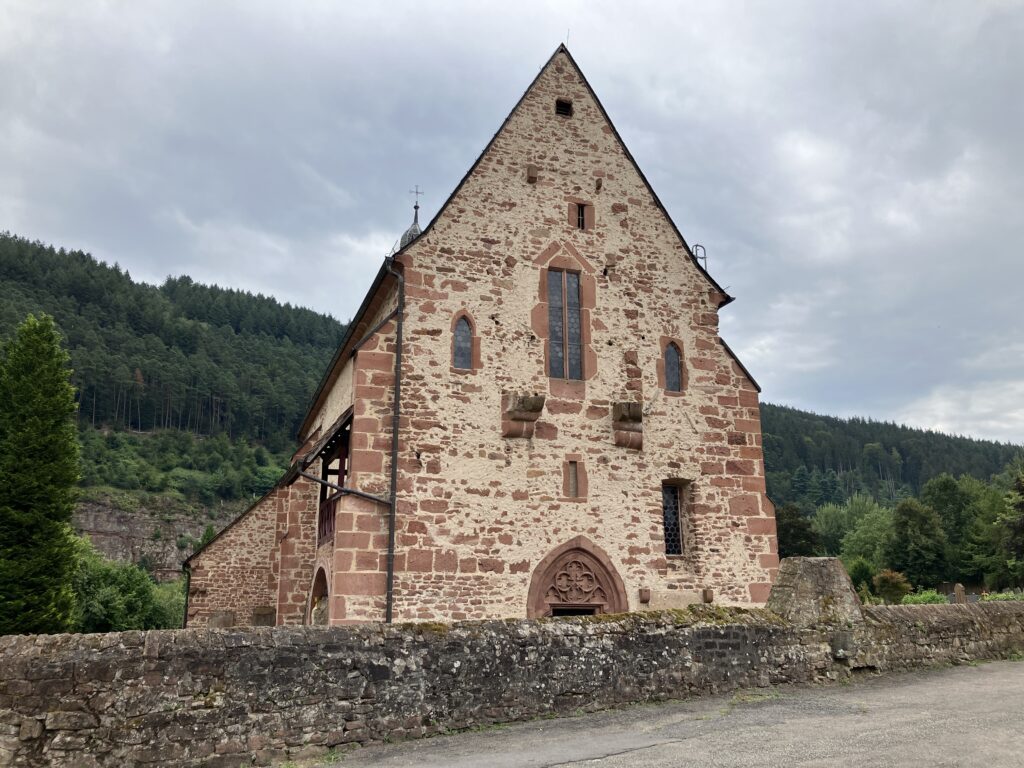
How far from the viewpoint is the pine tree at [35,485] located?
23.3 m

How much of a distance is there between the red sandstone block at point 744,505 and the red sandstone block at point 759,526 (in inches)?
5.8

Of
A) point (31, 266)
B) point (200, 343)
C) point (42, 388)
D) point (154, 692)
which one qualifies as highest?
point (31, 266)

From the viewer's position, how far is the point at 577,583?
15250mm

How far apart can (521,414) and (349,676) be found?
26.0 ft

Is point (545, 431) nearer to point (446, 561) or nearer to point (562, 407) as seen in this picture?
point (562, 407)

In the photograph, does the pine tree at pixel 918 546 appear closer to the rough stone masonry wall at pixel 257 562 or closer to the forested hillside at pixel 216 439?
the forested hillside at pixel 216 439

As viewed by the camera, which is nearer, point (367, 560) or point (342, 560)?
point (342, 560)

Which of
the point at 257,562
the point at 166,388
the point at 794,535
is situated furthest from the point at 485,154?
the point at 166,388

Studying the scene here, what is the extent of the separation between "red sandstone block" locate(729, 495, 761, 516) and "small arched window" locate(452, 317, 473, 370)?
20.4 ft

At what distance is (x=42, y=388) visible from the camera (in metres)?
25.7

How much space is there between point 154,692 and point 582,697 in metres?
4.38

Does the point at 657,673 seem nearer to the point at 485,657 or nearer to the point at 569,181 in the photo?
the point at 485,657

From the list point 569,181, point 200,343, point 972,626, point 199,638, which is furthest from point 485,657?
point 200,343

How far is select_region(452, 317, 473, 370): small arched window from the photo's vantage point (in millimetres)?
15492
